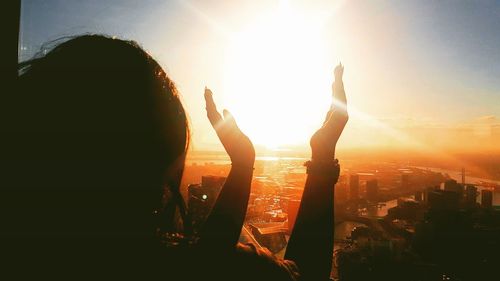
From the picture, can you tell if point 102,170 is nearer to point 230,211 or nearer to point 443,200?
point 230,211

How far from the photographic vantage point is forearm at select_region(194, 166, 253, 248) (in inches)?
23.1

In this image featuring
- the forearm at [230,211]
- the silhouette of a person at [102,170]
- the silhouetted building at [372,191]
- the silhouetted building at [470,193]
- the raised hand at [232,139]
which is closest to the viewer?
the silhouette of a person at [102,170]

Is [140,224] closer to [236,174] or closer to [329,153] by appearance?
[236,174]

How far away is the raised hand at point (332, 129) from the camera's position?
0.87 metres

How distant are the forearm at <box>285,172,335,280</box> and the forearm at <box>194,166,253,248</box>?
205 mm

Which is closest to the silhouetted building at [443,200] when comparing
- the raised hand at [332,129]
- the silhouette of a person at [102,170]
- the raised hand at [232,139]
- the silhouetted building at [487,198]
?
the silhouetted building at [487,198]

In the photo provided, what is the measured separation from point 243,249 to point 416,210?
46.6ft

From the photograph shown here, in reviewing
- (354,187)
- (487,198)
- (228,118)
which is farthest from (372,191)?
(228,118)

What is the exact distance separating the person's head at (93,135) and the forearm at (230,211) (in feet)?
0.51

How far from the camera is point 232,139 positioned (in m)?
0.74

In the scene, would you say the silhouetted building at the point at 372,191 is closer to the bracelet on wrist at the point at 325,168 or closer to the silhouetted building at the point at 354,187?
the silhouetted building at the point at 354,187

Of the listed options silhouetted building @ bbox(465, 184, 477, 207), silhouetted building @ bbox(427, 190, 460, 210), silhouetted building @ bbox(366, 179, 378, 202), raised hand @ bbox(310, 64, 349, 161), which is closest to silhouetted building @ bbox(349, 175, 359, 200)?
silhouetted building @ bbox(366, 179, 378, 202)

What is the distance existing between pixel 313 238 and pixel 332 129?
314mm

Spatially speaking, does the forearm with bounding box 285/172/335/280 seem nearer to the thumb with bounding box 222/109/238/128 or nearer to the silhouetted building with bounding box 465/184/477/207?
the thumb with bounding box 222/109/238/128
